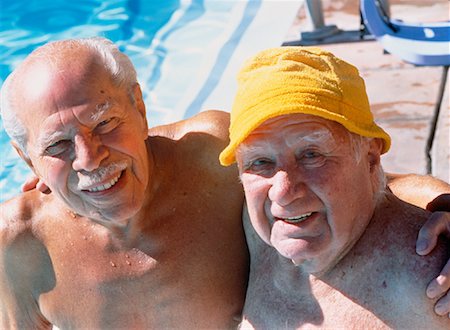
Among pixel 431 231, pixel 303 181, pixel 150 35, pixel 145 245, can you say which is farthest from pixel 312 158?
pixel 150 35

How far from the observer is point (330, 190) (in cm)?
Result: 238

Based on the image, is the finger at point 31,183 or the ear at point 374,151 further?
the finger at point 31,183

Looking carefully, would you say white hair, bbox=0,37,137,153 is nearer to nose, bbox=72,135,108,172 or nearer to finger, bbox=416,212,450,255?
nose, bbox=72,135,108,172

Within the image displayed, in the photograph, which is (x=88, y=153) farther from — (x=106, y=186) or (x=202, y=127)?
(x=202, y=127)

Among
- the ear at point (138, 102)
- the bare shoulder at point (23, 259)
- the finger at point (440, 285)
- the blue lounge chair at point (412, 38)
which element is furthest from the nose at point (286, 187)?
the blue lounge chair at point (412, 38)

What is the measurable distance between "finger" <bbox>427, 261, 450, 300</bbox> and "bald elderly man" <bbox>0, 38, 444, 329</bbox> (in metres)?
0.95

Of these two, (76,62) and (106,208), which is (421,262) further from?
(76,62)

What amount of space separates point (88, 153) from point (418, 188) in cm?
110

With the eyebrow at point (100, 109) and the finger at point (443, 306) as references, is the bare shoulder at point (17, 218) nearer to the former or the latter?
the eyebrow at point (100, 109)

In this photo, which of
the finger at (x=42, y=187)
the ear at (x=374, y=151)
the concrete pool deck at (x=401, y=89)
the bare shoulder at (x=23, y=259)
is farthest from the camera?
the concrete pool deck at (x=401, y=89)

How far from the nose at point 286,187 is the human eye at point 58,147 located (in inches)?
31.8

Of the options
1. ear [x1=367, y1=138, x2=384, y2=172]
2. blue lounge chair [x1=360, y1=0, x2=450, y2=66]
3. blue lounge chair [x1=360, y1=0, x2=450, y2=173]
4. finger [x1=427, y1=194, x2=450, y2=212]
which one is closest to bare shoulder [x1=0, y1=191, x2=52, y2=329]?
ear [x1=367, y1=138, x2=384, y2=172]

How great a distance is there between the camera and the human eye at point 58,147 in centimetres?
283

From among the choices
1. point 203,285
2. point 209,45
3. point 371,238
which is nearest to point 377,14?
point 209,45
